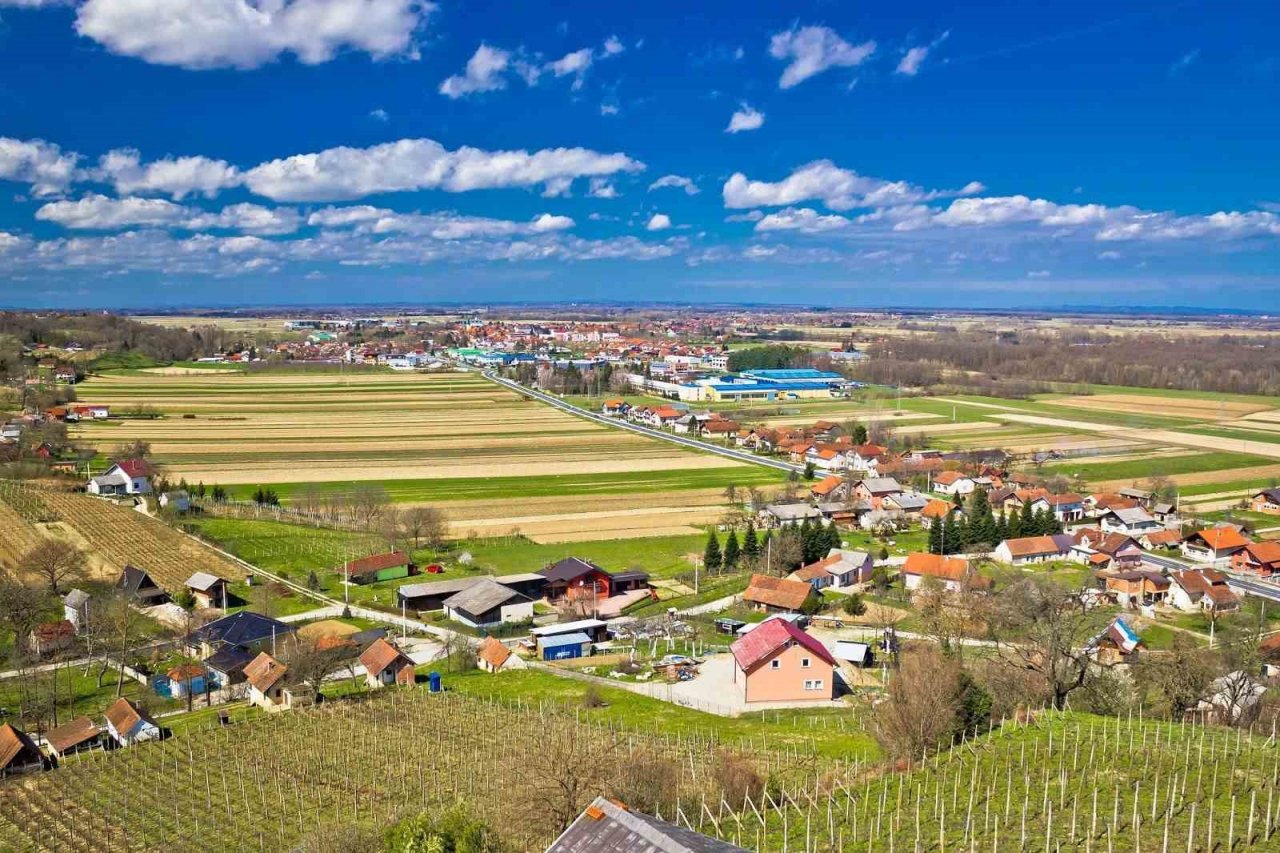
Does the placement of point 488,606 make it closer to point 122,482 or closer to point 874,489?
point 874,489

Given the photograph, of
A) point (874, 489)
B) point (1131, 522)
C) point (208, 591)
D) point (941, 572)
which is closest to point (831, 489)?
point (874, 489)

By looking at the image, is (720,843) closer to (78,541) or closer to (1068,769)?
(1068,769)

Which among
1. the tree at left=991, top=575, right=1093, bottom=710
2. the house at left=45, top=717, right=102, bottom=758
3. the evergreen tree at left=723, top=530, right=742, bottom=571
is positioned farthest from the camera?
the evergreen tree at left=723, top=530, right=742, bottom=571

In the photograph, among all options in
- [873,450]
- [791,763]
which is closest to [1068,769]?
[791,763]

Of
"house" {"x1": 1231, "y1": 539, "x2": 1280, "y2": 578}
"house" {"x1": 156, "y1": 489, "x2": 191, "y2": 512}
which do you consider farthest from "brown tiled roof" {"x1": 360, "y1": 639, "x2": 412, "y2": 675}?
"house" {"x1": 1231, "y1": 539, "x2": 1280, "y2": 578}

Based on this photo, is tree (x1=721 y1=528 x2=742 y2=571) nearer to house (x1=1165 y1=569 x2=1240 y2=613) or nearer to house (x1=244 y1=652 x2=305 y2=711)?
house (x1=1165 y1=569 x2=1240 y2=613)

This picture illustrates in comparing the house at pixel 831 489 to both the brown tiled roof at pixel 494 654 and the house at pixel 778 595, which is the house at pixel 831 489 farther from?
the brown tiled roof at pixel 494 654
